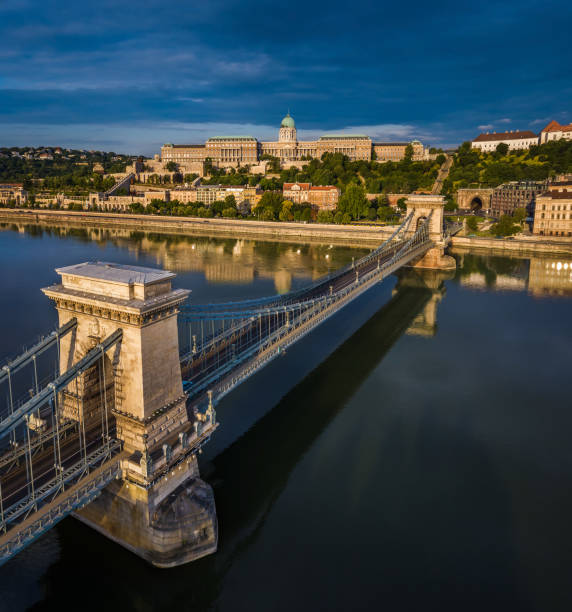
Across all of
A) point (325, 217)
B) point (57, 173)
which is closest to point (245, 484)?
point (325, 217)

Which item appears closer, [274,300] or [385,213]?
[274,300]

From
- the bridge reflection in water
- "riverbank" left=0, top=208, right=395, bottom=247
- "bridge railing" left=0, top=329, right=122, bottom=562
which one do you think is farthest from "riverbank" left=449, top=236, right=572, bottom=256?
"bridge railing" left=0, top=329, right=122, bottom=562

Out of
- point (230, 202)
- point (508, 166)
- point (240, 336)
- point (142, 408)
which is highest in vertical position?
point (508, 166)

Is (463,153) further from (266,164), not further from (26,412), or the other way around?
(26,412)

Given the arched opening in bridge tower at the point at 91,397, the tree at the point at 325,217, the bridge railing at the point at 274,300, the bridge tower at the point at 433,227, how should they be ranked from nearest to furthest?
1. the arched opening in bridge tower at the point at 91,397
2. the bridge railing at the point at 274,300
3. the bridge tower at the point at 433,227
4. the tree at the point at 325,217

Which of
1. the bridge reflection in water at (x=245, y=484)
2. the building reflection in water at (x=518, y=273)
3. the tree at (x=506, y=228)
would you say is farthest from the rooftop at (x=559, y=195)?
the bridge reflection in water at (x=245, y=484)

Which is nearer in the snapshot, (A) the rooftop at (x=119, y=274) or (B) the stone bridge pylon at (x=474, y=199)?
(A) the rooftop at (x=119, y=274)

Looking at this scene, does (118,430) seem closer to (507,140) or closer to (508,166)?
(508,166)

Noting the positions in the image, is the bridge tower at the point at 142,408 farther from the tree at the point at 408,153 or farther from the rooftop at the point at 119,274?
the tree at the point at 408,153
